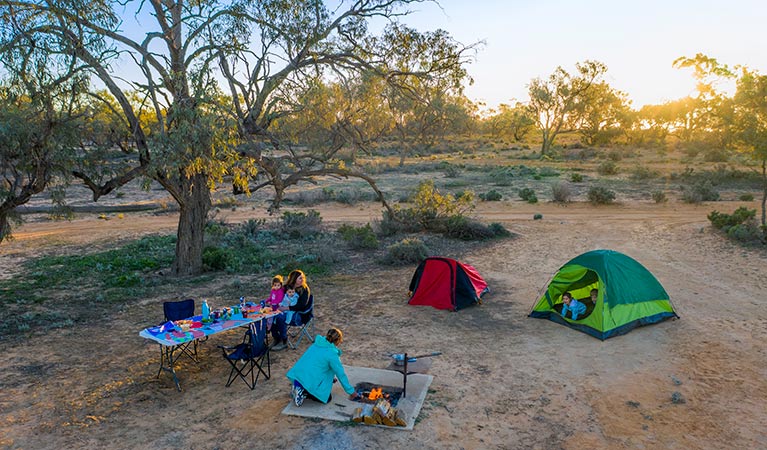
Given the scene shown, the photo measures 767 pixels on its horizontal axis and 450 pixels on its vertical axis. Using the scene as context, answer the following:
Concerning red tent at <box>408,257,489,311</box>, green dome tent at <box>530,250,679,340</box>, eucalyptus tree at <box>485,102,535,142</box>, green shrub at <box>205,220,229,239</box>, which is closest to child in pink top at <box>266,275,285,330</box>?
red tent at <box>408,257,489,311</box>

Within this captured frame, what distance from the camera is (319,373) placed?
6984mm

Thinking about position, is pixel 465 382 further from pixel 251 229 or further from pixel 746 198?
pixel 746 198

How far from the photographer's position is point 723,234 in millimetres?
18016

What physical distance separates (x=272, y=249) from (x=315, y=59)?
6.75 meters

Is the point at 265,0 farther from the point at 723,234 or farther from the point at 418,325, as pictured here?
the point at 723,234

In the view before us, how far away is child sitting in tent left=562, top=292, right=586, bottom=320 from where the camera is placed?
33.2 feet

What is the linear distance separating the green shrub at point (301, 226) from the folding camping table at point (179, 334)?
10602 mm

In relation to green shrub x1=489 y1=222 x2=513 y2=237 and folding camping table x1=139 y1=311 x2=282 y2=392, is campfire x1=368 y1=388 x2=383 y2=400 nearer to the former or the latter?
folding camping table x1=139 y1=311 x2=282 y2=392

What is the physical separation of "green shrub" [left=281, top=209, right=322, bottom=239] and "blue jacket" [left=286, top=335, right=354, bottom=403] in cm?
1268

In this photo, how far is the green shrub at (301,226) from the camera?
1958cm

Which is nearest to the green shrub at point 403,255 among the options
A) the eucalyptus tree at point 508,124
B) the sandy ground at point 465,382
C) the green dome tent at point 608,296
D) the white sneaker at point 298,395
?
the sandy ground at point 465,382

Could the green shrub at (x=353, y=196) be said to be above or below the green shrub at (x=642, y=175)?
below

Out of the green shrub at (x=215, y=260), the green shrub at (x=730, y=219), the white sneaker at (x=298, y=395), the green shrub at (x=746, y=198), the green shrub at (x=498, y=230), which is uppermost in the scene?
the green shrub at (x=746, y=198)

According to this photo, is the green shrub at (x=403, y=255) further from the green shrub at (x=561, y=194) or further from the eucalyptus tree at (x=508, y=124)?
the eucalyptus tree at (x=508, y=124)
